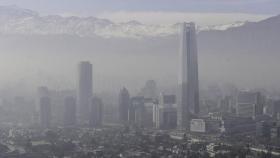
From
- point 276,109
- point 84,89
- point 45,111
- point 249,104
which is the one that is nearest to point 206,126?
point 249,104

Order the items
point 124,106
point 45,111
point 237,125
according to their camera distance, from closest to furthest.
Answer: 1. point 237,125
2. point 45,111
3. point 124,106

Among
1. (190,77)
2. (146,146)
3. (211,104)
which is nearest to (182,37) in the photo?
(190,77)

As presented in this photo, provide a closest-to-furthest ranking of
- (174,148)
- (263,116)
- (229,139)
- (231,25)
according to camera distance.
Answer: (174,148) < (229,139) < (263,116) < (231,25)

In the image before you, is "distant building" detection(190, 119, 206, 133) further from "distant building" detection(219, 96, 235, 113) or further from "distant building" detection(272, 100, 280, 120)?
"distant building" detection(272, 100, 280, 120)

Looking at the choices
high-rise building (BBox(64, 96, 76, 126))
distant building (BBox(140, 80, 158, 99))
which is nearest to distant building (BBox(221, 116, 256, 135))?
high-rise building (BBox(64, 96, 76, 126))

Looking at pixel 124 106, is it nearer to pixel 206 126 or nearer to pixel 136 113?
pixel 136 113

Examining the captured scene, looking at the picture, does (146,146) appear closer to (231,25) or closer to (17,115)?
(17,115)
